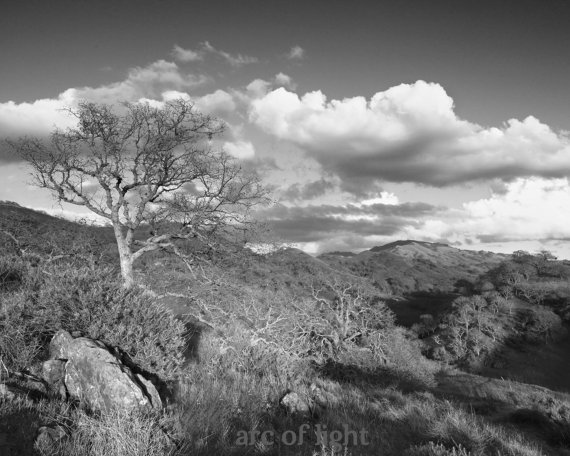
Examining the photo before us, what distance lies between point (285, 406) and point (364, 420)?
1.75m

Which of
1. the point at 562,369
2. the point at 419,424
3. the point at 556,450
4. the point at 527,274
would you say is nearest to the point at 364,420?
the point at 419,424

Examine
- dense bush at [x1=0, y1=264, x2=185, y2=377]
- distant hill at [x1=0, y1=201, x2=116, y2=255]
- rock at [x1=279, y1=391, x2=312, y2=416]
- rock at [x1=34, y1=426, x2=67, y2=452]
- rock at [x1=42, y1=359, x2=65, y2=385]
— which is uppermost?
distant hill at [x1=0, y1=201, x2=116, y2=255]

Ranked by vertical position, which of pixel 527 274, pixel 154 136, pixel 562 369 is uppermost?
pixel 154 136

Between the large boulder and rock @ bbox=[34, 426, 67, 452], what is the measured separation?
0.99 m

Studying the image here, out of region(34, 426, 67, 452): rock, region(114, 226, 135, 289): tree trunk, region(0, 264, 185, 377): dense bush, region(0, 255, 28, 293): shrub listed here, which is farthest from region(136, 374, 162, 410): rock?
region(114, 226, 135, 289): tree trunk

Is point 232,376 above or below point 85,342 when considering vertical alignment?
below

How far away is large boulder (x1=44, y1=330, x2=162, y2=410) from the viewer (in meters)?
5.24

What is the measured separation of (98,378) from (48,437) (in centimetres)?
137

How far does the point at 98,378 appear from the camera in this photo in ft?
Answer: 17.5

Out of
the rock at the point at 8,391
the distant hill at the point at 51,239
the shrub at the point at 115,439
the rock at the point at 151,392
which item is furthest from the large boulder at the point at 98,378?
the distant hill at the point at 51,239

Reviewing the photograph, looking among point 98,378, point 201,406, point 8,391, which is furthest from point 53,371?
point 201,406

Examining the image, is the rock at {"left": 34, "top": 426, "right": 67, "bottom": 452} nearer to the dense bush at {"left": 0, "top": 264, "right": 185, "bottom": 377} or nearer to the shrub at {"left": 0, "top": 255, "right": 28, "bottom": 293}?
the dense bush at {"left": 0, "top": 264, "right": 185, "bottom": 377}

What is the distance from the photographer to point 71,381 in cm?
542

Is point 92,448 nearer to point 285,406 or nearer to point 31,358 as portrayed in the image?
point 31,358
